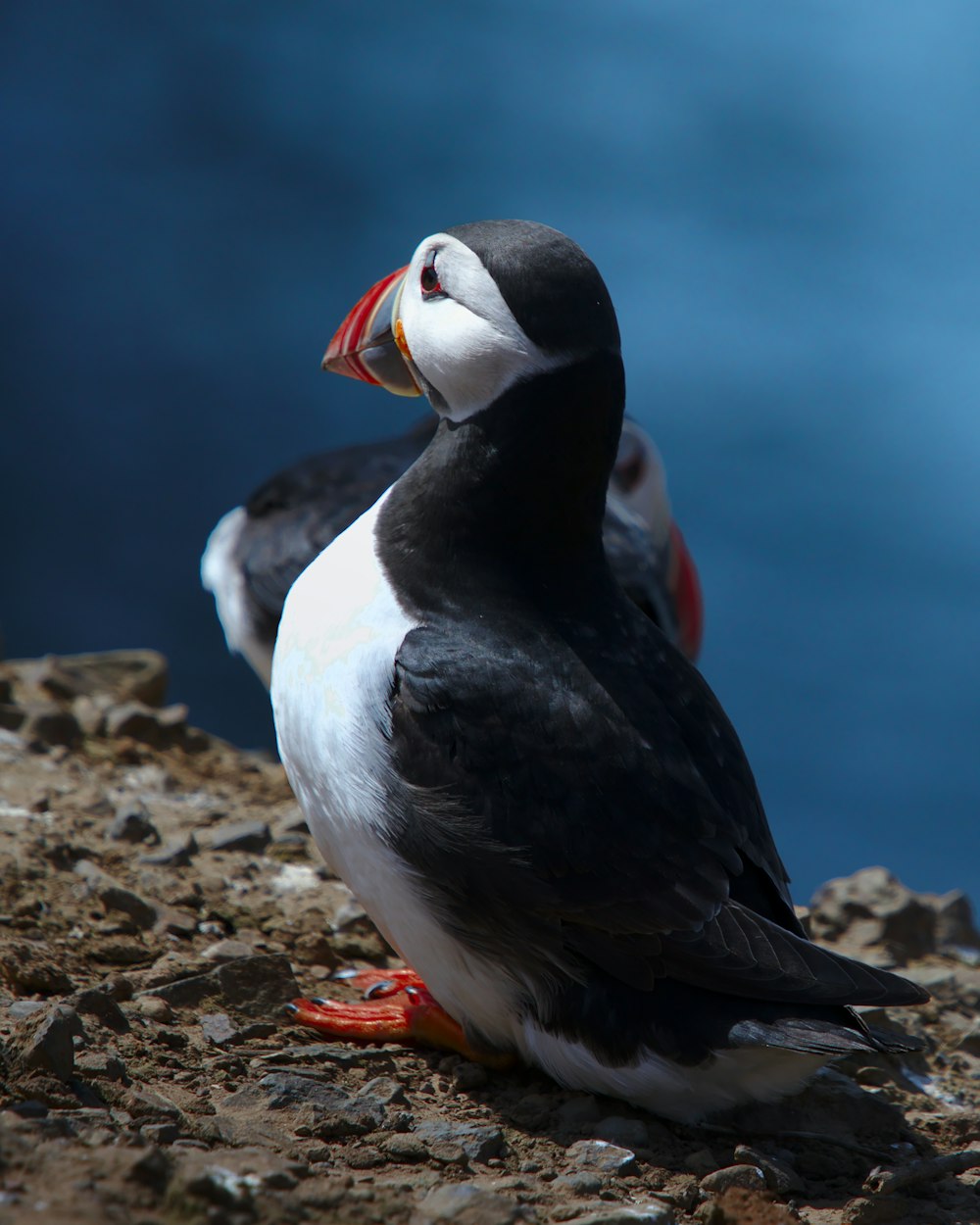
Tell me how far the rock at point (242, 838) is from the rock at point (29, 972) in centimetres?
97

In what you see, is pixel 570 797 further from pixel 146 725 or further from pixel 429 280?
pixel 146 725

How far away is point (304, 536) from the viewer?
4527 mm

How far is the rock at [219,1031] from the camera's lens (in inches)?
103

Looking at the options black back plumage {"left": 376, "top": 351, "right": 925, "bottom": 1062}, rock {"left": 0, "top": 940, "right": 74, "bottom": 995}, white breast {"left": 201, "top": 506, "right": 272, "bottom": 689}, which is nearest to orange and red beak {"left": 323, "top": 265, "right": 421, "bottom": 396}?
black back plumage {"left": 376, "top": 351, "right": 925, "bottom": 1062}

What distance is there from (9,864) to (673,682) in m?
1.53

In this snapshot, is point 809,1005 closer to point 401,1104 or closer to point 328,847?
point 401,1104

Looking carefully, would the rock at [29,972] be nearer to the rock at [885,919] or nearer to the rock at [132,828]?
the rock at [132,828]

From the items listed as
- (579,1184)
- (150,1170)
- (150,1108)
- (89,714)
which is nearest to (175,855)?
(150,1108)

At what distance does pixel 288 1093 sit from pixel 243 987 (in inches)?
18.0

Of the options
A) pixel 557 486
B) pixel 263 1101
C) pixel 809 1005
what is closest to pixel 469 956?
pixel 263 1101

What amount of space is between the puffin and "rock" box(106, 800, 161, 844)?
3.19ft

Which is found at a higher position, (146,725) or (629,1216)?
(146,725)

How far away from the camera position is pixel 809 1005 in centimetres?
246

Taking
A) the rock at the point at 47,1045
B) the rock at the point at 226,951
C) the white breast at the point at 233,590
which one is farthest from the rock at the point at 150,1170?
the white breast at the point at 233,590
